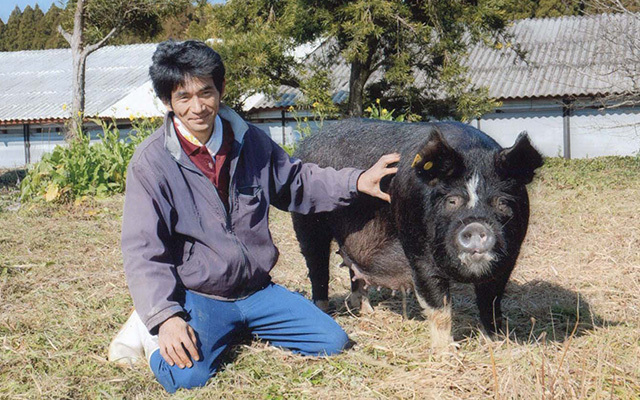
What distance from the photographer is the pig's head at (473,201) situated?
2912mm

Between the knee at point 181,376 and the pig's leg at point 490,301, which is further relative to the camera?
the pig's leg at point 490,301

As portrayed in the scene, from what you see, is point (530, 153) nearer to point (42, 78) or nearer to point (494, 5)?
point (494, 5)

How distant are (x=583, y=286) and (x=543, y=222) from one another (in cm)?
247

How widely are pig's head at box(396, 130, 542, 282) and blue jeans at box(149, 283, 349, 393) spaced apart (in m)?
0.68

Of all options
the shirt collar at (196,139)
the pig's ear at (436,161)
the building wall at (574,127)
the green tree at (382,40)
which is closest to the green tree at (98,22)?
the green tree at (382,40)

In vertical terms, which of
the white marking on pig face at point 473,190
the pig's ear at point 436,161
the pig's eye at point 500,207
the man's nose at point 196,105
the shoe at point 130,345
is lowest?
the shoe at point 130,345

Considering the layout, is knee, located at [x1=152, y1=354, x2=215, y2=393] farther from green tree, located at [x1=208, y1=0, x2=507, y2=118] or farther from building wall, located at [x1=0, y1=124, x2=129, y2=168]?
building wall, located at [x1=0, y1=124, x2=129, y2=168]

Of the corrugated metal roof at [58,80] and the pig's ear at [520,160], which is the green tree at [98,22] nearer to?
the corrugated metal roof at [58,80]

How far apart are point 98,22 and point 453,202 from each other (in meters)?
13.3

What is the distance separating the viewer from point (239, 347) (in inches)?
134

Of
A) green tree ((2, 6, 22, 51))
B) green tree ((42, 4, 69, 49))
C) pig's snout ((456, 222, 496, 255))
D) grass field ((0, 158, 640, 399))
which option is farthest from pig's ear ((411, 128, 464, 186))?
green tree ((2, 6, 22, 51))

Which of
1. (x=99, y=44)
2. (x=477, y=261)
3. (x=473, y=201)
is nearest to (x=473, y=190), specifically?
(x=473, y=201)

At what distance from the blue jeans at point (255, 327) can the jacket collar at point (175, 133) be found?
2.15 ft

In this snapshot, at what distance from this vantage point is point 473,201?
2975 millimetres
